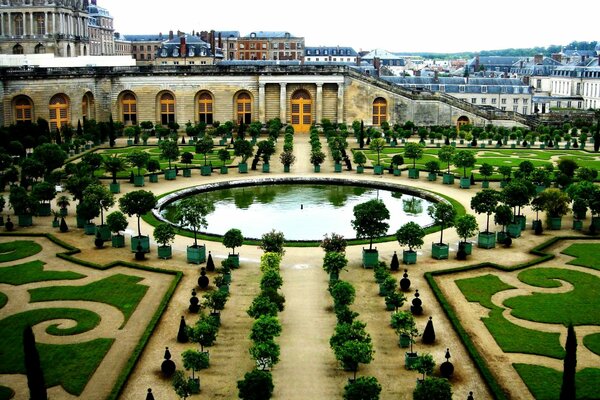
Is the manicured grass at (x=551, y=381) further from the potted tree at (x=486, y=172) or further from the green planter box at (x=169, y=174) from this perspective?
the green planter box at (x=169, y=174)

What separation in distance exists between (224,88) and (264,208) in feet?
127

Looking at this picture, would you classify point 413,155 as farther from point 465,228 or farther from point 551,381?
point 551,381

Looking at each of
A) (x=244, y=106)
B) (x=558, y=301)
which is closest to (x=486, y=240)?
(x=558, y=301)

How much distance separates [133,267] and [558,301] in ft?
61.2

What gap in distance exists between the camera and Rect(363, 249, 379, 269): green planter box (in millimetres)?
33281

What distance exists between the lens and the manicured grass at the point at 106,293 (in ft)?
95.0

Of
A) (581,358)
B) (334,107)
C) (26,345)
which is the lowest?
(581,358)

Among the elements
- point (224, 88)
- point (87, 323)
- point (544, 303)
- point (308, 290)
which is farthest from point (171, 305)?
point (224, 88)

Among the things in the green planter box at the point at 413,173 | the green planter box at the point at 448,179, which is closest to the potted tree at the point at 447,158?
the green planter box at the point at 448,179

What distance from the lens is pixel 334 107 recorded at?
81.8 metres

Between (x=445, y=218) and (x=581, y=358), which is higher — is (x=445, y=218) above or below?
above

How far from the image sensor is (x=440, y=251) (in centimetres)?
3447

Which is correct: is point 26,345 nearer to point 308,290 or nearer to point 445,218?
point 308,290

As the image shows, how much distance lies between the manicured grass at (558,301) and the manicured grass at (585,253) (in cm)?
145
